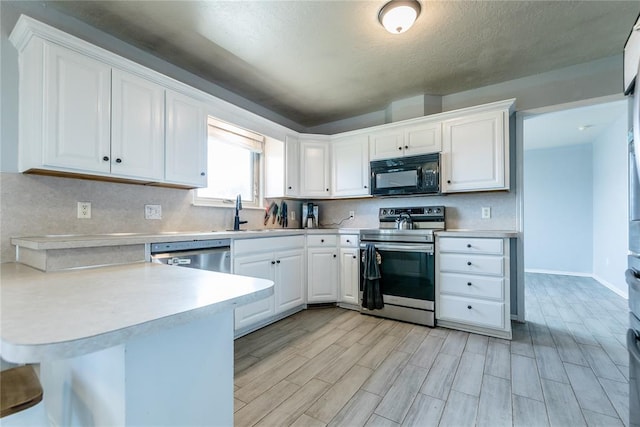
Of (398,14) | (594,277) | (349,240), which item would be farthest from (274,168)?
(594,277)

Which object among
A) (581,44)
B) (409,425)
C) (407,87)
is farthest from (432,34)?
(409,425)

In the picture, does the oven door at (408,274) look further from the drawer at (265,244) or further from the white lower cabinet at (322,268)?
the drawer at (265,244)

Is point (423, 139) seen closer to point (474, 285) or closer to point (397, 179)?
point (397, 179)

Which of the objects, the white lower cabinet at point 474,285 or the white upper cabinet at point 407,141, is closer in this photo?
the white lower cabinet at point 474,285

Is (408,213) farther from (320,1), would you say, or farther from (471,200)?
(320,1)

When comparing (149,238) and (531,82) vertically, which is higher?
(531,82)

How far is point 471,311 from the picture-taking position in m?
2.60

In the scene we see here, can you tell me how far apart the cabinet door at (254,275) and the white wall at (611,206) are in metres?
4.21

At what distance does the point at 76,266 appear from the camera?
143 centimetres

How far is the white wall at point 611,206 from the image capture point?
3809 mm

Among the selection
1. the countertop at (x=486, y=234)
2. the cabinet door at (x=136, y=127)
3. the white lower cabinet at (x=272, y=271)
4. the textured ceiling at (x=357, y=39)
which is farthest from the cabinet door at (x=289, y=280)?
the textured ceiling at (x=357, y=39)

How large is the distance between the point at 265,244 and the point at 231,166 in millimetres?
1048

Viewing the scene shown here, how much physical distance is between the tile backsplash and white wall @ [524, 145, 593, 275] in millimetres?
→ 3595

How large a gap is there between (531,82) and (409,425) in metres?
3.28
